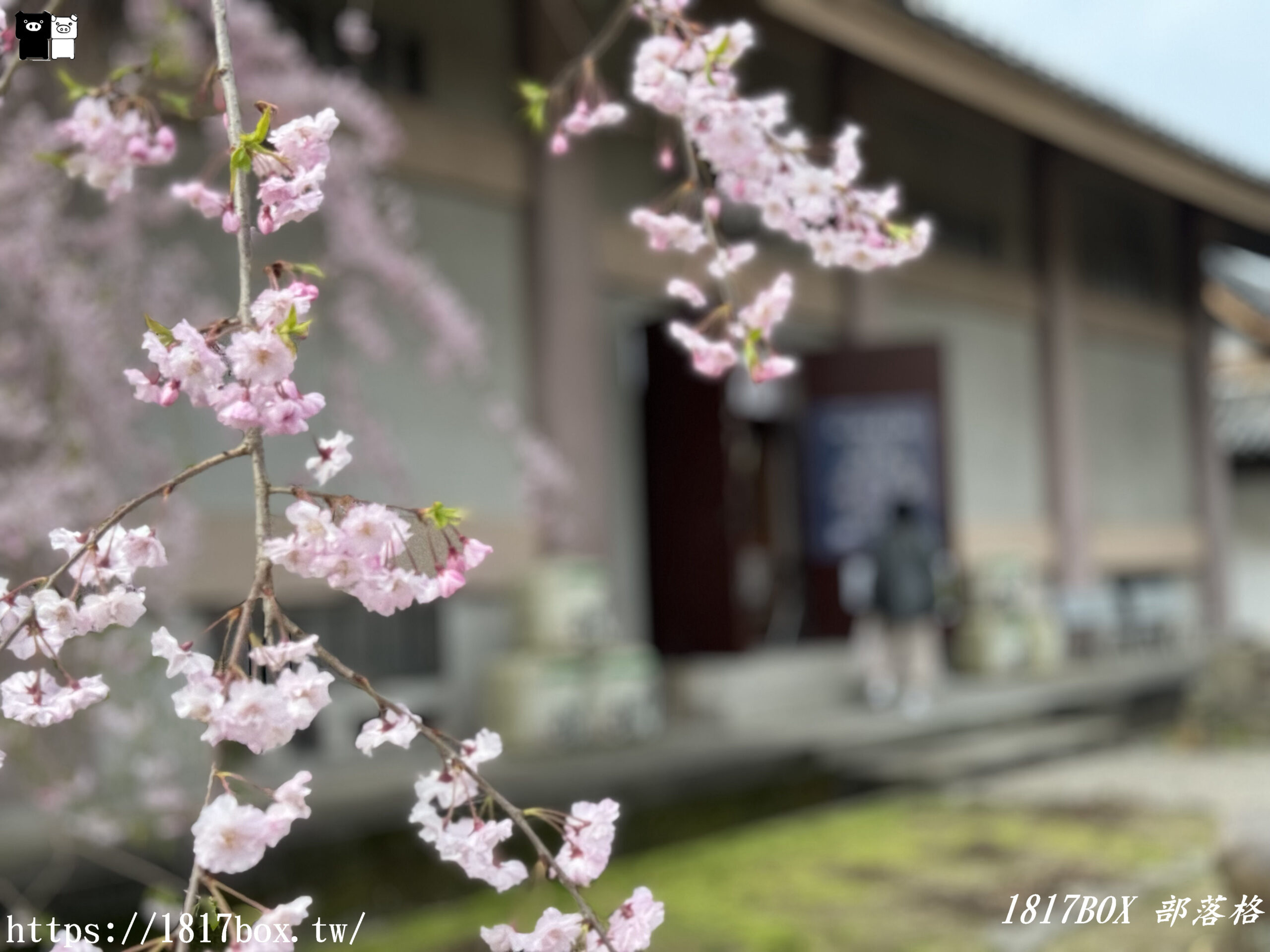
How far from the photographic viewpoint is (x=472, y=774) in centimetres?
113

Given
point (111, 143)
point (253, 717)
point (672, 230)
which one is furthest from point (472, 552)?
point (111, 143)

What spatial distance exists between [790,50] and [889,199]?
7.42 metres

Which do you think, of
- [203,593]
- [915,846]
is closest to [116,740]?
[203,593]

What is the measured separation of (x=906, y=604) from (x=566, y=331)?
8.26 feet

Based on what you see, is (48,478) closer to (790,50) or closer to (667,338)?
(667,338)

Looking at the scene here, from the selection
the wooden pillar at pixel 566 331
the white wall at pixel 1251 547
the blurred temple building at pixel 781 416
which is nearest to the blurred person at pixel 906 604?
the blurred temple building at pixel 781 416

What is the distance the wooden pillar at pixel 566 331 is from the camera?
22.3 ft

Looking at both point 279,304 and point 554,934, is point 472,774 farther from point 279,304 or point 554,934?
point 279,304

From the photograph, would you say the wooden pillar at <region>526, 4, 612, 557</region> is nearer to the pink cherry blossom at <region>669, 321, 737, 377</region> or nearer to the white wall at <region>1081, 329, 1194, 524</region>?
the pink cherry blossom at <region>669, 321, 737, 377</region>

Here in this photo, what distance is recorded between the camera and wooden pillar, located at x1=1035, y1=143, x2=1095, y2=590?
1114cm

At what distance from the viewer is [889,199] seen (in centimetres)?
177

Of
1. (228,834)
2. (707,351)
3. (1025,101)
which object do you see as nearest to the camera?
(228,834)

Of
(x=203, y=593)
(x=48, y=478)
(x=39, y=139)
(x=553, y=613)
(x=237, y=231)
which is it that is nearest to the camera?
(x=237, y=231)

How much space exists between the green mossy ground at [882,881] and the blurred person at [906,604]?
1.99 metres
